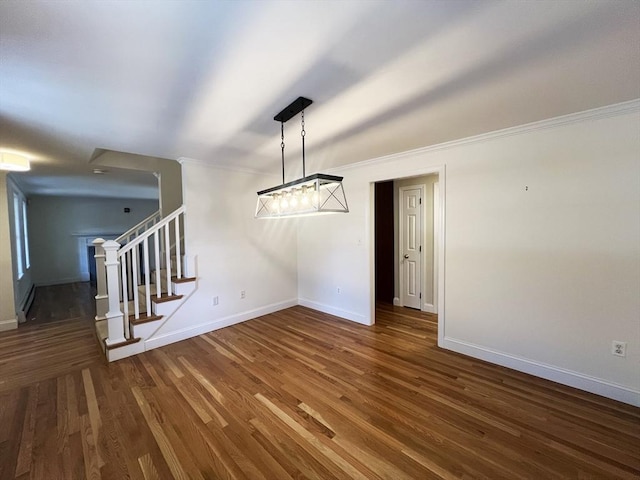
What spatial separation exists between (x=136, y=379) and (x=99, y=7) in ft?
9.55

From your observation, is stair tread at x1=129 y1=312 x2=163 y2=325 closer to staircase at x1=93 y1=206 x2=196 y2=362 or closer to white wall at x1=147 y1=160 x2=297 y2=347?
staircase at x1=93 y1=206 x2=196 y2=362

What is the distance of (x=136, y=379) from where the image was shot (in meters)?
2.58

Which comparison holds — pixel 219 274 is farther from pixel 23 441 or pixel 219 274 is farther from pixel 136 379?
pixel 23 441

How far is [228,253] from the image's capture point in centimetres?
401

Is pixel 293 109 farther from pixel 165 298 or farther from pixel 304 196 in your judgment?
Result: pixel 165 298

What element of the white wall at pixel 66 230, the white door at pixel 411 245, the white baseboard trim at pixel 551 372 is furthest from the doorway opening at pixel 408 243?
the white wall at pixel 66 230

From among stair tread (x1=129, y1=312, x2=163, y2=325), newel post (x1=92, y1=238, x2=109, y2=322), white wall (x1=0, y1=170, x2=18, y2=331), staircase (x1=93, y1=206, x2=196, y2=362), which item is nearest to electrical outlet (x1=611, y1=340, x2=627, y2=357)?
staircase (x1=93, y1=206, x2=196, y2=362)

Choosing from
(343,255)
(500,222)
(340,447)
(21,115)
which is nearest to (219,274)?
(343,255)

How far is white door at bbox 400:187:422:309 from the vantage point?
4.69 m

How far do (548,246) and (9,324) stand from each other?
7069 millimetres

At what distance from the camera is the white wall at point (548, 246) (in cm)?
214

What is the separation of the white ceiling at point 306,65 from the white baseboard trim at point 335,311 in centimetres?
265

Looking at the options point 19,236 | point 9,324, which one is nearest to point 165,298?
point 9,324

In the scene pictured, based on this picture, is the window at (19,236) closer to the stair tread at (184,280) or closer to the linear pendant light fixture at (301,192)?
the stair tread at (184,280)
